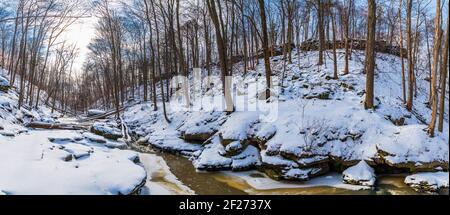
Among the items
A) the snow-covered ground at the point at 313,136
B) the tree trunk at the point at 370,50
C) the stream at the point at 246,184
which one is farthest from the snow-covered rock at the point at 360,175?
the tree trunk at the point at 370,50

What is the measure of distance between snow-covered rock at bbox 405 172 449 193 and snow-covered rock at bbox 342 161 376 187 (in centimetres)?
104

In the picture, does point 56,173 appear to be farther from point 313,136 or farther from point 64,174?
point 313,136

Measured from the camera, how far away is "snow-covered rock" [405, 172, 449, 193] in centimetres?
925

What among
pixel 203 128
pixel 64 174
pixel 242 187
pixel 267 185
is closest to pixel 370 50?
pixel 267 185

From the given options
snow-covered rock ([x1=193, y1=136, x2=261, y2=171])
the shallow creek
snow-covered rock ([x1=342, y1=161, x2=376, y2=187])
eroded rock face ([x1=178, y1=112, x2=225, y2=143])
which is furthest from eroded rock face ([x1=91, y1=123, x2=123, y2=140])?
snow-covered rock ([x1=342, y1=161, x2=376, y2=187])

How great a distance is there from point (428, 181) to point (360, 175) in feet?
5.98

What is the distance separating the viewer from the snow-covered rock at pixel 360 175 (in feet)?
32.8

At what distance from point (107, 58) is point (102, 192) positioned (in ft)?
127

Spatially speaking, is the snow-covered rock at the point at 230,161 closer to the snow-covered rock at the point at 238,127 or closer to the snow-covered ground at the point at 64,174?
the snow-covered rock at the point at 238,127

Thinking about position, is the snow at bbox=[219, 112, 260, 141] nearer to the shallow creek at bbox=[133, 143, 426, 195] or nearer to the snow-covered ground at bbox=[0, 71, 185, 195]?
the shallow creek at bbox=[133, 143, 426, 195]

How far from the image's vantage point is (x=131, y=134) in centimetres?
2269

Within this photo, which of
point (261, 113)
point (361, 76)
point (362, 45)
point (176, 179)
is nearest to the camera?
point (176, 179)
